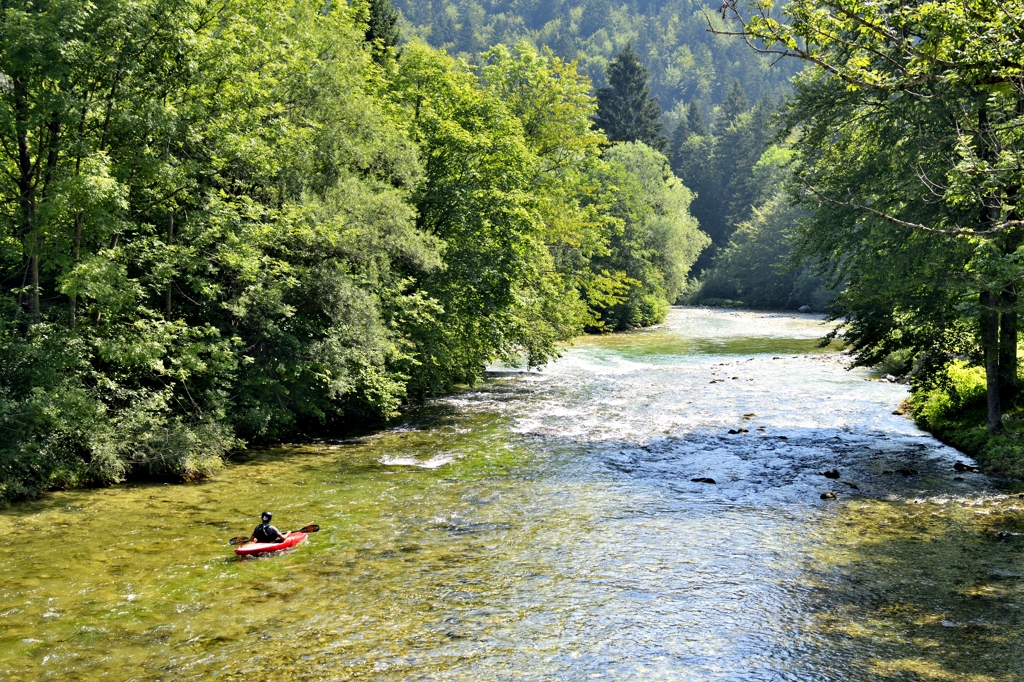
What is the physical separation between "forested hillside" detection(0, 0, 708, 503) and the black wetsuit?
16.2 feet

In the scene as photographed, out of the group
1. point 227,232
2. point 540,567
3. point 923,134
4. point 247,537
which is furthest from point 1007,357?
point 227,232

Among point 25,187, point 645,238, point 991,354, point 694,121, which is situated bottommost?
point 991,354

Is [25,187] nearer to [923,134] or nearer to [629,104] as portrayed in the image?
[923,134]

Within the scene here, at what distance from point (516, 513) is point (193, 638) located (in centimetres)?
673

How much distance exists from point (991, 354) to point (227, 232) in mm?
17668

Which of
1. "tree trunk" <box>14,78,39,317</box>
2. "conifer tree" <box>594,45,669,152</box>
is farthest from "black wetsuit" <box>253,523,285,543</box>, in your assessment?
"conifer tree" <box>594,45,669,152</box>

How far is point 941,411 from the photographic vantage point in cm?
→ 2258

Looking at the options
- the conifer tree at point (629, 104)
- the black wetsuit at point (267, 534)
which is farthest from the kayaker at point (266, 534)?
the conifer tree at point (629, 104)

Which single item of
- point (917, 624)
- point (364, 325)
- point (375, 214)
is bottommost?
point (917, 624)

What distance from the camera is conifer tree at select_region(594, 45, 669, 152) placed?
8212 cm

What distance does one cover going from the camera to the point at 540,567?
12.4m

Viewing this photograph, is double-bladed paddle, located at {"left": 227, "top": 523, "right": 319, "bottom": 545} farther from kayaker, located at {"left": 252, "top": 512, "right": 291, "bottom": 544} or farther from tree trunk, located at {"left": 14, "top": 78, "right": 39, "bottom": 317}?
tree trunk, located at {"left": 14, "top": 78, "right": 39, "bottom": 317}

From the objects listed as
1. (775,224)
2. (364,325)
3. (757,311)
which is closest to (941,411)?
(364,325)

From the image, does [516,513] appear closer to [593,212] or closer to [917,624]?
[917,624]
